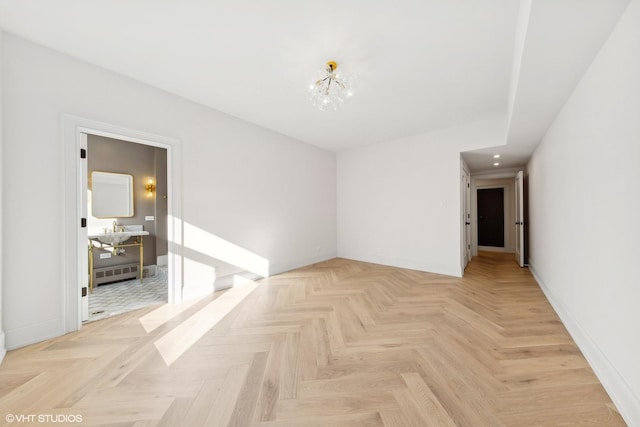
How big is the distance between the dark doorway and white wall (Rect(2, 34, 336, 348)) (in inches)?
238

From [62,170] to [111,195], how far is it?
2311 millimetres

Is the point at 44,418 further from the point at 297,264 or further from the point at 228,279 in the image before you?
the point at 297,264

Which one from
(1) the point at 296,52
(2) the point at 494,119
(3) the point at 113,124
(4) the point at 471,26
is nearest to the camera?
(4) the point at 471,26

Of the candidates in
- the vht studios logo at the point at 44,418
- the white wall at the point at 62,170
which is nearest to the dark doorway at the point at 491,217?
the white wall at the point at 62,170

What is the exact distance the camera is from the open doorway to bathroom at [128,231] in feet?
11.1

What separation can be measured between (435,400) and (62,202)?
11.4 ft

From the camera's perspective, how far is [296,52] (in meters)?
2.19

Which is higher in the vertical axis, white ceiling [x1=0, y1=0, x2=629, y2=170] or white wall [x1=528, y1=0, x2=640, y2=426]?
white ceiling [x1=0, y1=0, x2=629, y2=170]

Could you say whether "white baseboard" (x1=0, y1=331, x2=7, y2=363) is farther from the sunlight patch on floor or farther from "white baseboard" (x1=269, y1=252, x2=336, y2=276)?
"white baseboard" (x1=269, y1=252, x2=336, y2=276)

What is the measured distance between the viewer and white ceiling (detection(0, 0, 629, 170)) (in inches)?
65.4

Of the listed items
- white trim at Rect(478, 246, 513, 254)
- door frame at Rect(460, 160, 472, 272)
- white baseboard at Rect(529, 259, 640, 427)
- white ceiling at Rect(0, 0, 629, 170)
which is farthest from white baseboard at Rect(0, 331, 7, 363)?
white trim at Rect(478, 246, 513, 254)

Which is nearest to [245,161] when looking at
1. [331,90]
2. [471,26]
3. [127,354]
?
[331,90]

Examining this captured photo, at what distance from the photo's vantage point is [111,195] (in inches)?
162

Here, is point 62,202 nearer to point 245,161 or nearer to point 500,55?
point 245,161
